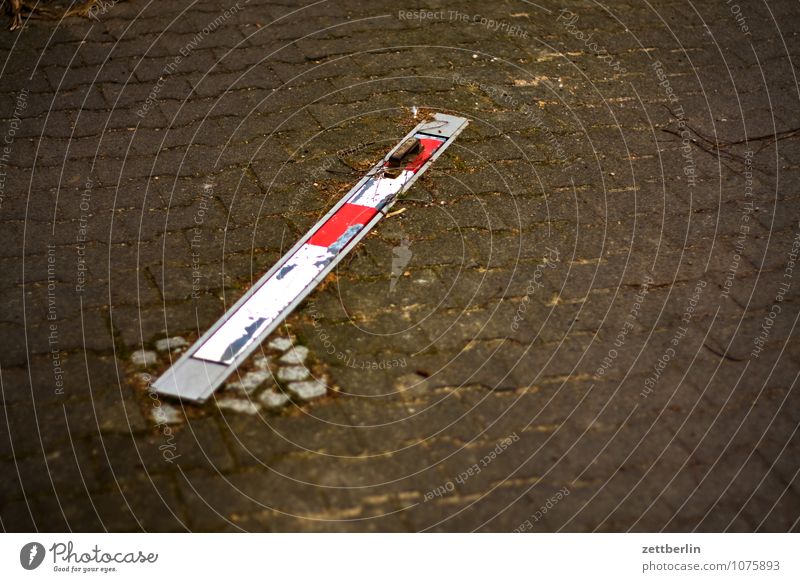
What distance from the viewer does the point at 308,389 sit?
3.13 m

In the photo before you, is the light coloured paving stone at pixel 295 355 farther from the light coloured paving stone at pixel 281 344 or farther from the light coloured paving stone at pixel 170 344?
the light coloured paving stone at pixel 170 344

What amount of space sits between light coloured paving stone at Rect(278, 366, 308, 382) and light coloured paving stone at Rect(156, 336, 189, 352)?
0.39 metres

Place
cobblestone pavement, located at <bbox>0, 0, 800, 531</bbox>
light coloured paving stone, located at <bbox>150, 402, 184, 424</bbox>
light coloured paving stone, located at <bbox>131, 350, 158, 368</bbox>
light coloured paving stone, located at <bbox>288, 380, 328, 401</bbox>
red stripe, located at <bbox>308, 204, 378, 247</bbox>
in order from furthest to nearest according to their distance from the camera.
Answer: red stripe, located at <bbox>308, 204, 378, 247</bbox> < light coloured paving stone, located at <bbox>131, 350, 158, 368</bbox> < light coloured paving stone, located at <bbox>288, 380, 328, 401</bbox> < light coloured paving stone, located at <bbox>150, 402, 184, 424</bbox> < cobblestone pavement, located at <bbox>0, 0, 800, 531</bbox>

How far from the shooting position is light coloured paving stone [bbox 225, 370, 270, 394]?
3.13m

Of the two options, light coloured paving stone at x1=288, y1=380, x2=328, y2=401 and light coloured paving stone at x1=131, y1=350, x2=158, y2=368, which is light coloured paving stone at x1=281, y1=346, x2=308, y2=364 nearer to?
light coloured paving stone at x1=288, y1=380, x2=328, y2=401

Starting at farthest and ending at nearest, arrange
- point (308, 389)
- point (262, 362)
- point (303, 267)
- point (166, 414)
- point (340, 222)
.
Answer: point (340, 222) → point (303, 267) → point (262, 362) → point (308, 389) → point (166, 414)

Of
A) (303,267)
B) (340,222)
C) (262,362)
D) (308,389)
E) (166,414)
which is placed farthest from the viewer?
(340,222)

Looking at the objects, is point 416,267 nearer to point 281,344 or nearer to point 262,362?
point 281,344

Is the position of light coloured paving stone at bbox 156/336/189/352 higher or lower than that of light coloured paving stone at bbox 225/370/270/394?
higher

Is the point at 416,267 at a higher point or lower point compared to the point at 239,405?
higher

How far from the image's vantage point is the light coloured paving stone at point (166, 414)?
2.99m

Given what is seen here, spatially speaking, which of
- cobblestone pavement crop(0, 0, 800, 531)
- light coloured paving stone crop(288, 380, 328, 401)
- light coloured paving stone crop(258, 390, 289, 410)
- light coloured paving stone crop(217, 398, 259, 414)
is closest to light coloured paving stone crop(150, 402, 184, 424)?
cobblestone pavement crop(0, 0, 800, 531)

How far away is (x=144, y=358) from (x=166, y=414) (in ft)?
1.00

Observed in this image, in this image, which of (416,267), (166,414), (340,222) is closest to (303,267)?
(340,222)
